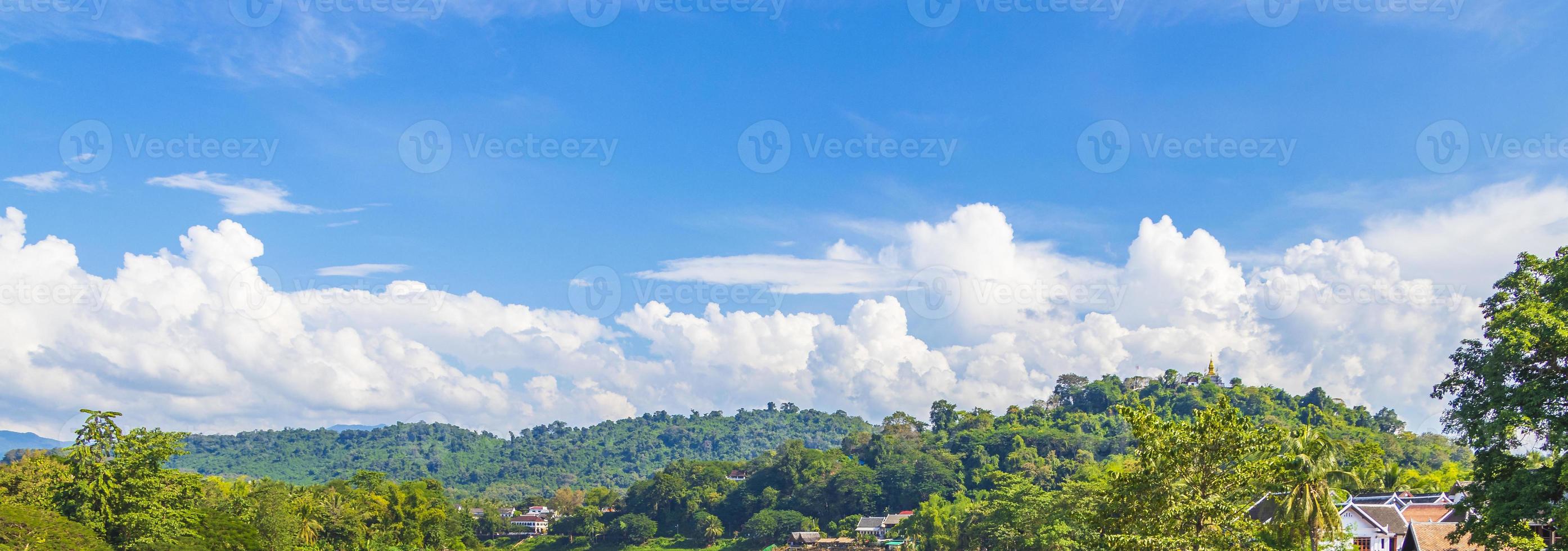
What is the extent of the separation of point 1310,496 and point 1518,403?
14.0 m

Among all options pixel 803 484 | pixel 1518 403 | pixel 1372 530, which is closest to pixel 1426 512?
pixel 1372 530

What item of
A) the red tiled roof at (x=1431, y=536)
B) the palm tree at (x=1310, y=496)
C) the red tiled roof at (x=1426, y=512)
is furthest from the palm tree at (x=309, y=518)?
the red tiled roof at (x=1426, y=512)

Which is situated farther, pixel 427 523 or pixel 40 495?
pixel 427 523

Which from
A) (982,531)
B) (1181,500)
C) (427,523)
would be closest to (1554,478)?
(1181,500)

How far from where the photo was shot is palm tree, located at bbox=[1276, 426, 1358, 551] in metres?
36.2

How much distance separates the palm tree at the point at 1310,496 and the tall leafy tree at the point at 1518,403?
1097cm

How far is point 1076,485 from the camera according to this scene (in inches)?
2336

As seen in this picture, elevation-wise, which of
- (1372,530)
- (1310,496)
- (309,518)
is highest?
(1310,496)

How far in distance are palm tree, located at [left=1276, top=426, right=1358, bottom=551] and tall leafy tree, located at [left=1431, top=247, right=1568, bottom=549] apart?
10972 millimetres

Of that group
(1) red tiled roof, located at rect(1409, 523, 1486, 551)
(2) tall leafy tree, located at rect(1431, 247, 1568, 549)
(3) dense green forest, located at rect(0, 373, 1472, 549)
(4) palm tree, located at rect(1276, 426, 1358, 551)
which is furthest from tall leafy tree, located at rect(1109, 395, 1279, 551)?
(1) red tiled roof, located at rect(1409, 523, 1486, 551)

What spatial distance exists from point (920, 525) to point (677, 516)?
5248 cm

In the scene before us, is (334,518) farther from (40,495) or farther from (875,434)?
(875,434)

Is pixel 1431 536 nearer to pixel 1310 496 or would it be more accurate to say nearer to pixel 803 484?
pixel 1310 496

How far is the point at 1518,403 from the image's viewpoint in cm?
2347
